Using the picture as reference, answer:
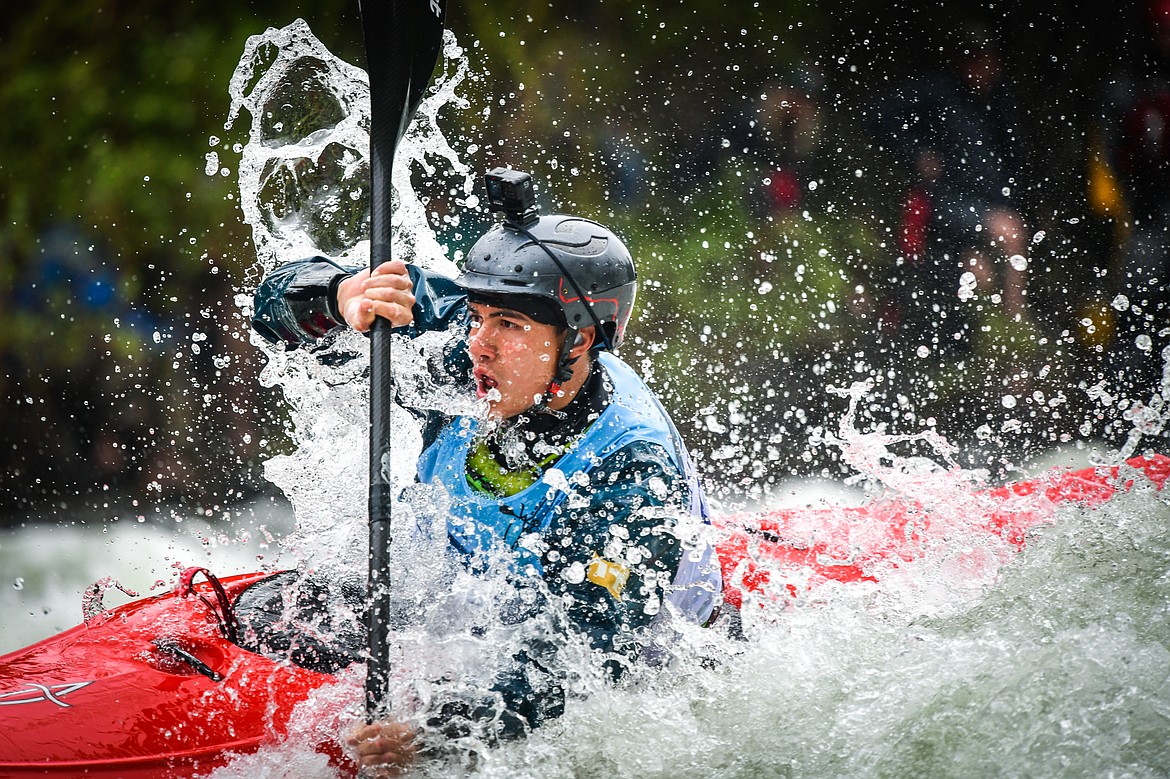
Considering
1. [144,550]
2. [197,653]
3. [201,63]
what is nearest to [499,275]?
[197,653]

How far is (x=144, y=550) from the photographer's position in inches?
242

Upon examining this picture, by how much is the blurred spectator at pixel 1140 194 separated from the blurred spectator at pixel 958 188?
25.6 inches

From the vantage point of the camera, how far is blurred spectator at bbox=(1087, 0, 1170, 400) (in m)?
6.83

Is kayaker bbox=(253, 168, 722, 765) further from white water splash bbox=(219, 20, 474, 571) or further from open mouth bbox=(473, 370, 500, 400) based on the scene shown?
white water splash bbox=(219, 20, 474, 571)

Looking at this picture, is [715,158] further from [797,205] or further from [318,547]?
[318,547]

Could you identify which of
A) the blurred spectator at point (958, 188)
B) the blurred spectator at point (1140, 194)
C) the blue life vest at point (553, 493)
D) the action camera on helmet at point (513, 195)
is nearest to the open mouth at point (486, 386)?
the blue life vest at point (553, 493)

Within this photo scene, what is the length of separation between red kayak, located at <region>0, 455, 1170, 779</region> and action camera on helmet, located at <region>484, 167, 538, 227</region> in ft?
3.98

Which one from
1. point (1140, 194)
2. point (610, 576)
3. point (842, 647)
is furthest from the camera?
point (1140, 194)

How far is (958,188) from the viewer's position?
24.1 feet

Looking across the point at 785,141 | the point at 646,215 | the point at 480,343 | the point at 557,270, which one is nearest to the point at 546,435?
the point at 480,343

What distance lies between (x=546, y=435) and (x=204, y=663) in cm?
115

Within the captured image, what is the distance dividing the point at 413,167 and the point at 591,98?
1.49 metres

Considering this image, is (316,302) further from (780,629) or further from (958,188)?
(958,188)

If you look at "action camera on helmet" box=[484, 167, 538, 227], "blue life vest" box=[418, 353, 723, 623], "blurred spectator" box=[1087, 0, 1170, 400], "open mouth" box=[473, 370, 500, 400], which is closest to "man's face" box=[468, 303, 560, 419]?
"open mouth" box=[473, 370, 500, 400]
